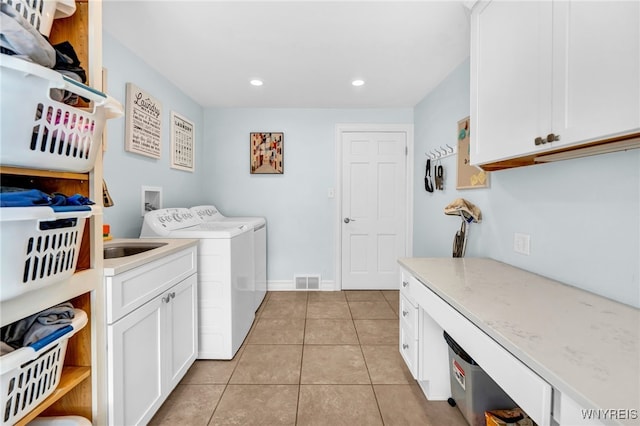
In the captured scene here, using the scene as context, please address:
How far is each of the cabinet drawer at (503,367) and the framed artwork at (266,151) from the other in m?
2.73

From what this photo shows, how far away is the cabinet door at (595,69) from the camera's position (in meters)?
0.83

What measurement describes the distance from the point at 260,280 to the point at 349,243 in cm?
123

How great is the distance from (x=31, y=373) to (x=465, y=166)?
8.52 ft

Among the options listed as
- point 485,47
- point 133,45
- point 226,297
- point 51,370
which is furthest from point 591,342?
point 133,45

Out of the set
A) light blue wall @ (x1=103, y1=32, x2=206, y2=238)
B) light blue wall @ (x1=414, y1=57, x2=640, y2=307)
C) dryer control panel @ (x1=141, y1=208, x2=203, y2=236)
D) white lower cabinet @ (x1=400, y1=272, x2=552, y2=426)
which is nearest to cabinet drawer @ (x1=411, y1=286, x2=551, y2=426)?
white lower cabinet @ (x1=400, y1=272, x2=552, y2=426)

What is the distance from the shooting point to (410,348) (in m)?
1.76

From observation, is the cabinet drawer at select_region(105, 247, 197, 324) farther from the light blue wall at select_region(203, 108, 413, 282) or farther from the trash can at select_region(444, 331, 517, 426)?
the light blue wall at select_region(203, 108, 413, 282)

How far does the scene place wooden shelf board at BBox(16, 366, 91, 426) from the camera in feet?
2.80

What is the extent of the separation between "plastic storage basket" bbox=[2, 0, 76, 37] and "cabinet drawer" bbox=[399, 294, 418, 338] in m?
2.03

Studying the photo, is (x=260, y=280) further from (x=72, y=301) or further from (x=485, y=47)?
(x=485, y=47)

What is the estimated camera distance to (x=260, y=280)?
10.2 ft

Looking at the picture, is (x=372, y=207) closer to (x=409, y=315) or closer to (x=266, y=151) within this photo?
(x=266, y=151)

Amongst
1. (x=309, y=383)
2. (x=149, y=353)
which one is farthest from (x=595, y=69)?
(x=149, y=353)

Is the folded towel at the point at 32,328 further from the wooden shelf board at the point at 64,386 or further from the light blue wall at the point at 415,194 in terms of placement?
the light blue wall at the point at 415,194
